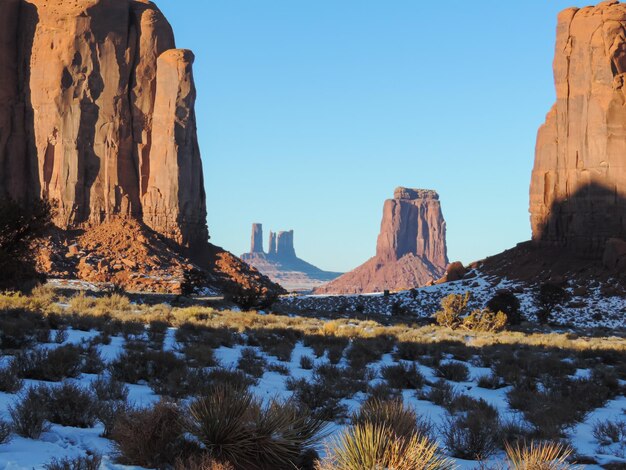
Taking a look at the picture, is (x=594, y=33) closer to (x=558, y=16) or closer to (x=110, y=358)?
(x=558, y=16)

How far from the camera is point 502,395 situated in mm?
12805

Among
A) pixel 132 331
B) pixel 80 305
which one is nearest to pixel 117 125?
pixel 80 305

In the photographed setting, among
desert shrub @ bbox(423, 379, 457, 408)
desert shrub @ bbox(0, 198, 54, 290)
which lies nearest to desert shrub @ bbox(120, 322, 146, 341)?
desert shrub @ bbox(0, 198, 54, 290)

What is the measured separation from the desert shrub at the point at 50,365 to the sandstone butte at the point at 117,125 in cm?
4376

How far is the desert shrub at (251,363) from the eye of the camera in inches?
494

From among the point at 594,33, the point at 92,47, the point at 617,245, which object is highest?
the point at 594,33

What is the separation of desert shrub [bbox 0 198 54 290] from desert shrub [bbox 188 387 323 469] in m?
16.2

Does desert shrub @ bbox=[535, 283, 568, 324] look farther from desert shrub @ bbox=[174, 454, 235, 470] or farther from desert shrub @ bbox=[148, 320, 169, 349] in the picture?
desert shrub @ bbox=[174, 454, 235, 470]

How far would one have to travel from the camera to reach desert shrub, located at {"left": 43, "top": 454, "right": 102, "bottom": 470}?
5.82 metres

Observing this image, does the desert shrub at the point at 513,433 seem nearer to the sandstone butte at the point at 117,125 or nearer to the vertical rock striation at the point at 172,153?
the sandstone butte at the point at 117,125

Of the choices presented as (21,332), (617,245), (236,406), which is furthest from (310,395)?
(617,245)

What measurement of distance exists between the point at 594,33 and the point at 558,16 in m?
5.61

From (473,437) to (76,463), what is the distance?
4444mm

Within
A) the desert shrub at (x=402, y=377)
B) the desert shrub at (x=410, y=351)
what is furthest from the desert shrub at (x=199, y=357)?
the desert shrub at (x=410, y=351)
